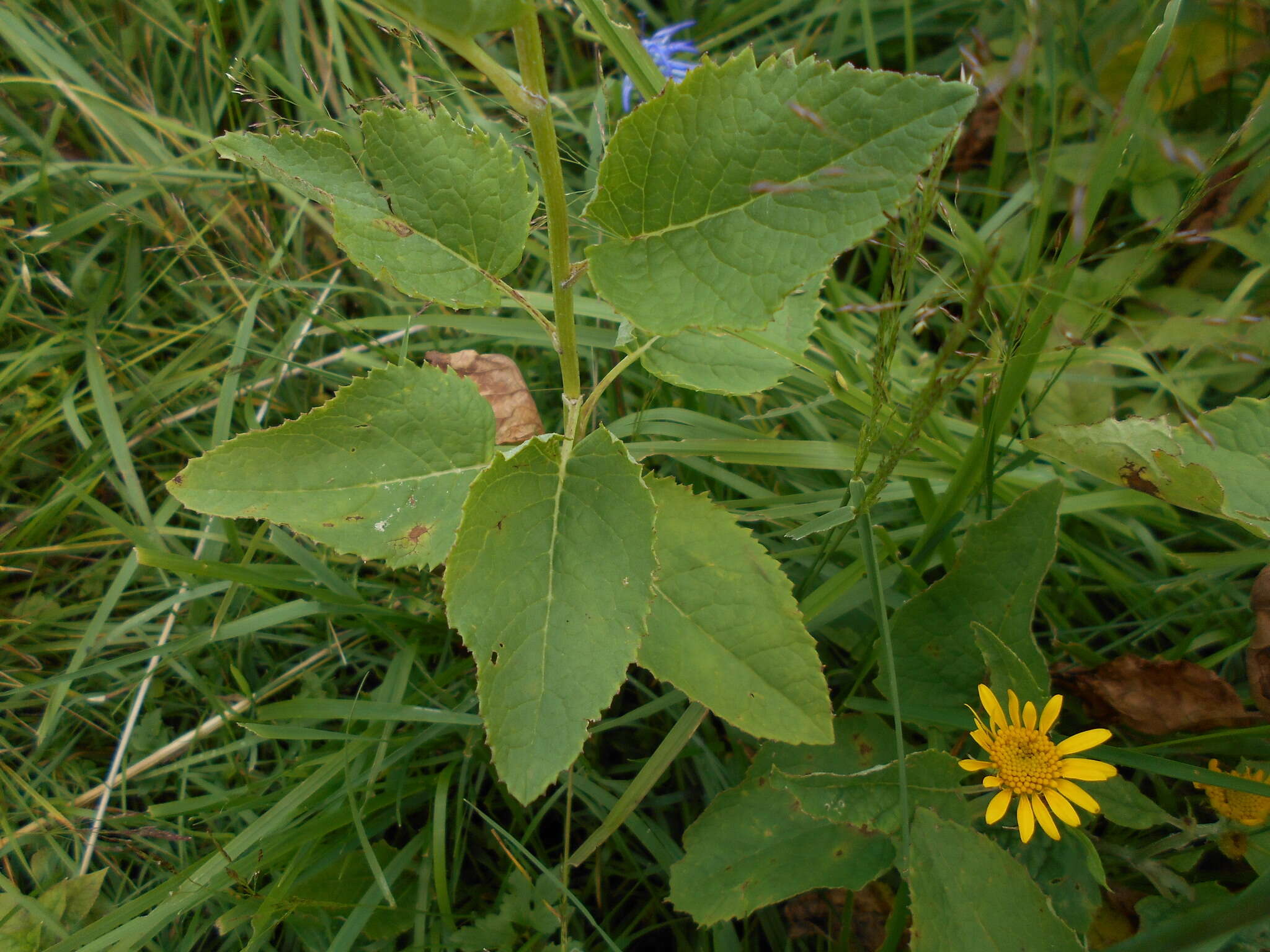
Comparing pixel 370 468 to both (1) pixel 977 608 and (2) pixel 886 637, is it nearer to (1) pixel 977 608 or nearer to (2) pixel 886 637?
(2) pixel 886 637

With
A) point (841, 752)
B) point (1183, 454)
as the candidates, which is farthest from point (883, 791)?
point (1183, 454)

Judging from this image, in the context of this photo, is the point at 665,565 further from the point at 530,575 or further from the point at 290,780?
the point at 290,780

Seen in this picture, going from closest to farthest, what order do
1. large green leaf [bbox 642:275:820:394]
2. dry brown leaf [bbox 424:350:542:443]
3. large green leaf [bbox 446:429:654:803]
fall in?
large green leaf [bbox 446:429:654:803] < large green leaf [bbox 642:275:820:394] < dry brown leaf [bbox 424:350:542:443]

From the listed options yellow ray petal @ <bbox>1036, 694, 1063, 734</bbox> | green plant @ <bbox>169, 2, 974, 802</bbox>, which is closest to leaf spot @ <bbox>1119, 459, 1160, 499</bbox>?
yellow ray petal @ <bbox>1036, 694, 1063, 734</bbox>

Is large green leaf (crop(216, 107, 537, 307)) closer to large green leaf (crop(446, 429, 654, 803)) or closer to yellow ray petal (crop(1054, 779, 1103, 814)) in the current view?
large green leaf (crop(446, 429, 654, 803))

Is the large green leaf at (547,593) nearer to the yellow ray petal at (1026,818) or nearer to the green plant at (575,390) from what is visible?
the green plant at (575,390)

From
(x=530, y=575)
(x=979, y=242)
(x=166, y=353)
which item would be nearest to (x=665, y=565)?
(x=530, y=575)

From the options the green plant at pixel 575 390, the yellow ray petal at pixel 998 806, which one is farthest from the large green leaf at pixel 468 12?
the yellow ray petal at pixel 998 806
